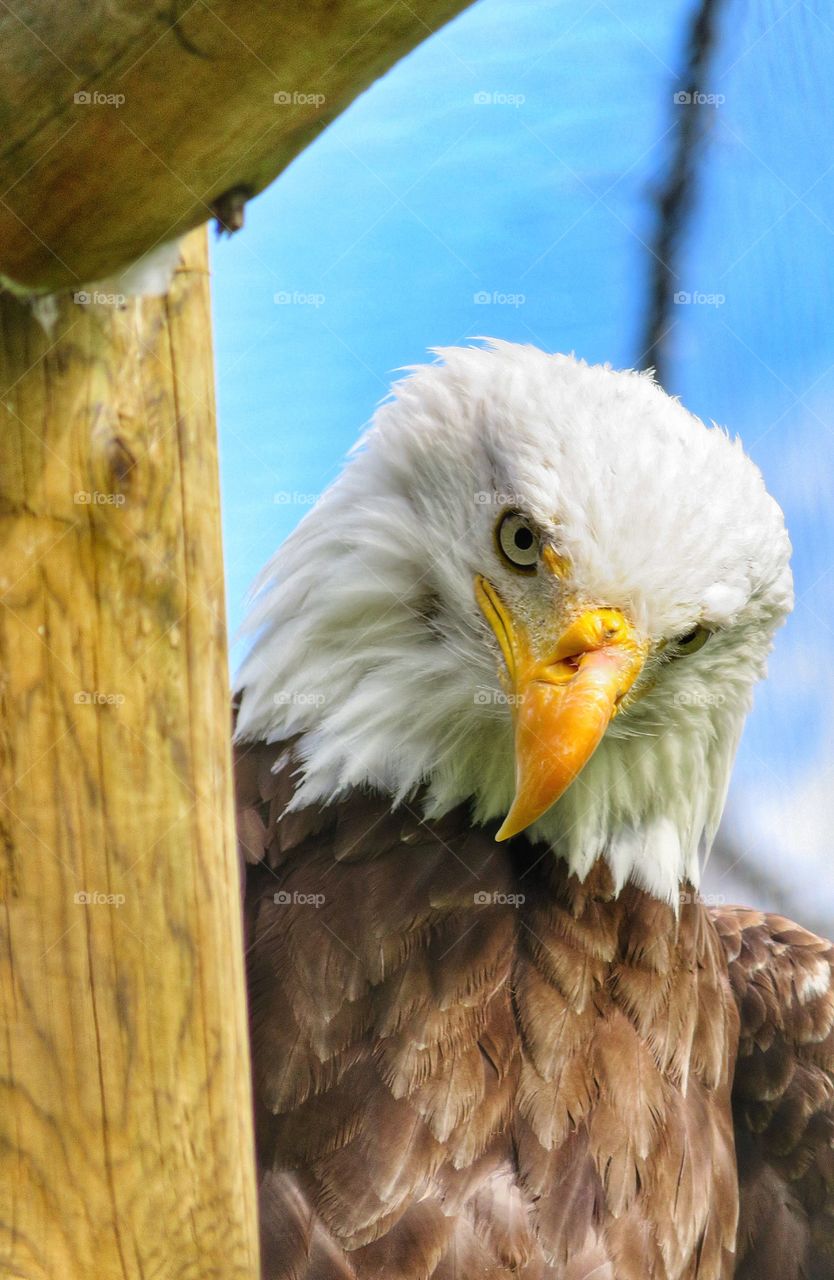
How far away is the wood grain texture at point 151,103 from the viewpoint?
0.96 meters

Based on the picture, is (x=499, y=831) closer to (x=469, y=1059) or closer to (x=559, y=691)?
(x=559, y=691)

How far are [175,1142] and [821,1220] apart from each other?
1.44m

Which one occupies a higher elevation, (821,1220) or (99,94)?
(99,94)

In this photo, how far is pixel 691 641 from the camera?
1.61m

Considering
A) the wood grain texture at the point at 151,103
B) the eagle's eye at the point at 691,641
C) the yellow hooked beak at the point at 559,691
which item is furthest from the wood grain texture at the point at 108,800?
the eagle's eye at the point at 691,641

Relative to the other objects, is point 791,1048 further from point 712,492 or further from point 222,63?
point 222,63

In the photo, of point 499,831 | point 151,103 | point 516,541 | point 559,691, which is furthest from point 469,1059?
point 151,103

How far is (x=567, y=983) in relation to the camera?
1.68 meters

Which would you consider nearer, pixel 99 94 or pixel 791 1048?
pixel 99 94

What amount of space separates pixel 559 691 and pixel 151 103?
0.78 m

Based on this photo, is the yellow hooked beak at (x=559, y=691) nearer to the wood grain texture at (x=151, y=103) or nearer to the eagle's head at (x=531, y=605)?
the eagle's head at (x=531, y=605)

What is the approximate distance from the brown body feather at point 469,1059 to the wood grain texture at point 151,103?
2.84 feet

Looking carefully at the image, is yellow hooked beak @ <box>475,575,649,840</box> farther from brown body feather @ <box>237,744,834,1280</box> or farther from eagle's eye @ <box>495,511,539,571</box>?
brown body feather @ <box>237,744,834,1280</box>

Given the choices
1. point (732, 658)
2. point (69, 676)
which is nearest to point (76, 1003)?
point (69, 676)
